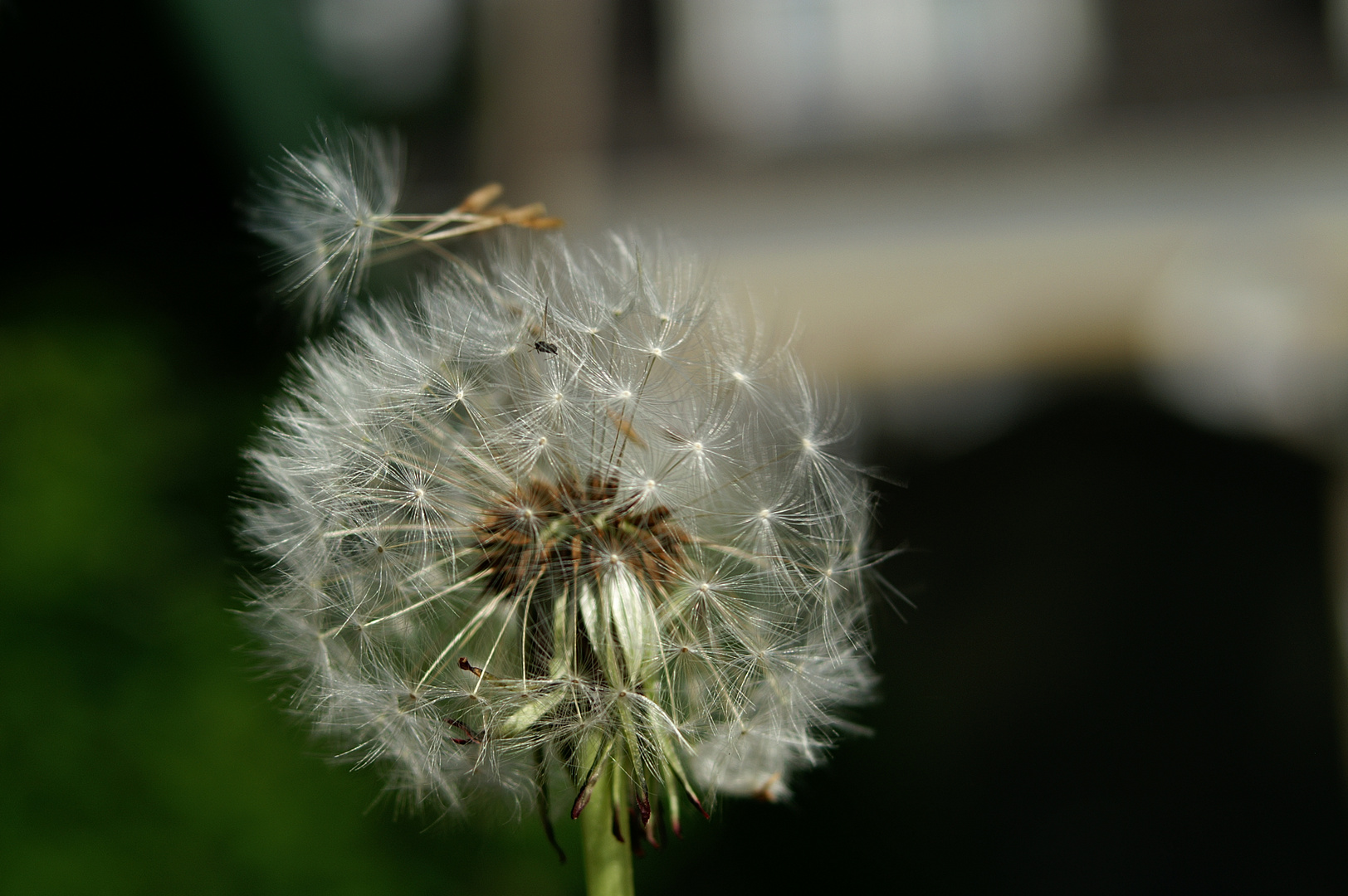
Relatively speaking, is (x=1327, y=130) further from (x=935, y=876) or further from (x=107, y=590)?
(x=107, y=590)

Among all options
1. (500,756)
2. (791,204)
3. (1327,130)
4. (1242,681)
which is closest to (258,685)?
(500,756)

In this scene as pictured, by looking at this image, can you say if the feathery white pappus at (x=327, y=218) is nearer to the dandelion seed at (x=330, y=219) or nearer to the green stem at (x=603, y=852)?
the dandelion seed at (x=330, y=219)

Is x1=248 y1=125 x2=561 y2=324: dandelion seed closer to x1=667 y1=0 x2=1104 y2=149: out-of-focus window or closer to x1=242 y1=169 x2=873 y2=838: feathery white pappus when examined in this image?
x1=242 y1=169 x2=873 y2=838: feathery white pappus

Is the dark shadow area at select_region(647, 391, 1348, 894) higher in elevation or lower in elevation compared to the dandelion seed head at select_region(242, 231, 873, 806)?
lower

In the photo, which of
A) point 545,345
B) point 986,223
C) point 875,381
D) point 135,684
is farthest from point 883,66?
point 545,345

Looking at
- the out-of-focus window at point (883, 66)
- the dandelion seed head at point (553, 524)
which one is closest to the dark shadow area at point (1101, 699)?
the out-of-focus window at point (883, 66)

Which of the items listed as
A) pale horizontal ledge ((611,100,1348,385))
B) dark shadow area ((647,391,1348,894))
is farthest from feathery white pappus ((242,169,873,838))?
pale horizontal ledge ((611,100,1348,385))

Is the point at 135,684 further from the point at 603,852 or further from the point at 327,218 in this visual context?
the point at 603,852
